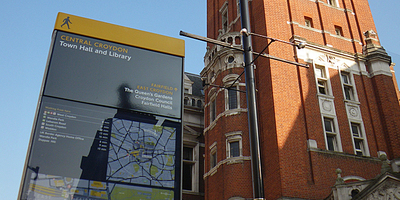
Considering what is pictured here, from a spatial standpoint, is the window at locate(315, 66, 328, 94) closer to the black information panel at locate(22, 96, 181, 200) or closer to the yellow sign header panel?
the yellow sign header panel

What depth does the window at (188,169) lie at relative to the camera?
29475 mm

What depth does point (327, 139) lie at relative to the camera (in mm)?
23109

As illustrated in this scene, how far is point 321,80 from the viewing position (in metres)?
24.8

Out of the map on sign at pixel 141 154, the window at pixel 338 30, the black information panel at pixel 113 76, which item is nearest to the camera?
the map on sign at pixel 141 154

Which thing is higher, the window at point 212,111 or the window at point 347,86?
the window at point 347,86

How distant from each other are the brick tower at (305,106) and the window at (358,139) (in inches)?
2.2

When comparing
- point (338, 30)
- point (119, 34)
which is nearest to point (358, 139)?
point (338, 30)

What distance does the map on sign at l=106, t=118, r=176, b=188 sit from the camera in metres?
12.8

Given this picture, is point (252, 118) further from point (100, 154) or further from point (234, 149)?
point (234, 149)

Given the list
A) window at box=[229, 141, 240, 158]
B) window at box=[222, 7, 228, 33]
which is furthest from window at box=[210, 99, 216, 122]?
window at box=[222, 7, 228, 33]

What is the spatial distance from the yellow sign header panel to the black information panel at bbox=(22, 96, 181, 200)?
2.77 metres

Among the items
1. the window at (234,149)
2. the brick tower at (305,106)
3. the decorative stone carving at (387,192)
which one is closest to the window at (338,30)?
the brick tower at (305,106)

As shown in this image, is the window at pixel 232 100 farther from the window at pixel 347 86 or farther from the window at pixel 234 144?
the window at pixel 347 86

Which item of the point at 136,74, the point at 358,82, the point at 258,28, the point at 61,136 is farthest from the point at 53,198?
the point at 358,82
